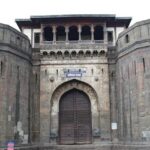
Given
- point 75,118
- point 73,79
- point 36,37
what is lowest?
point 75,118

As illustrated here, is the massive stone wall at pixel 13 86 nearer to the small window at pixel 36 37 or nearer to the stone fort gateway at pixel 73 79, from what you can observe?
the stone fort gateway at pixel 73 79

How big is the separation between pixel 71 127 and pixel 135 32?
9.60 meters

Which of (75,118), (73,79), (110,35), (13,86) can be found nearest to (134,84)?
(73,79)

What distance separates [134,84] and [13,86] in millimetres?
9166

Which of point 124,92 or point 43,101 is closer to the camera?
point 124,92

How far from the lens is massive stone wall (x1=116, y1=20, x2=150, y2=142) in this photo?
78.2ft

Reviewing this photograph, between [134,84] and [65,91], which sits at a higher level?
[134,84]

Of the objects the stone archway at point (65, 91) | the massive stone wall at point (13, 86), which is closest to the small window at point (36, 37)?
the massive stone wall at point (13, 86)

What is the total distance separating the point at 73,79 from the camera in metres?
28.5

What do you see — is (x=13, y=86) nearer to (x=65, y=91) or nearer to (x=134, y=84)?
(x=65, y=91)

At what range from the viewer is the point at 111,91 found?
93.0ft

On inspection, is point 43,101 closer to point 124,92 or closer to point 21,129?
point 21,129

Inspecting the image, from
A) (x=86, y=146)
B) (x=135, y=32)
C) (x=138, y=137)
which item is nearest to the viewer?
(x=138, y=137)

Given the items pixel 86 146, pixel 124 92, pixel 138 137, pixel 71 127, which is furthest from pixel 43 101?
pixel 138 137
